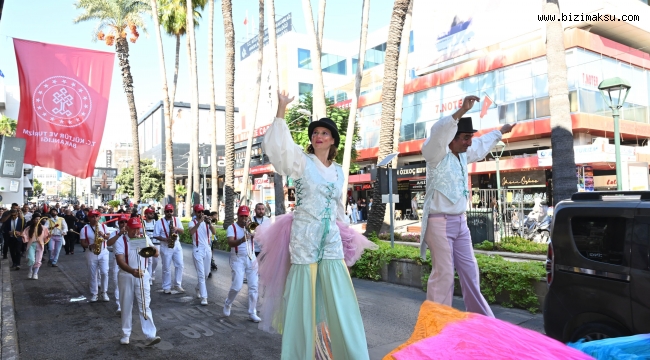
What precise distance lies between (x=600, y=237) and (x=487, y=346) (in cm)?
380

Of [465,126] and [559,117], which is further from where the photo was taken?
[559,117]

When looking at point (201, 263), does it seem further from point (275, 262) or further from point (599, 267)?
point (599, 267)

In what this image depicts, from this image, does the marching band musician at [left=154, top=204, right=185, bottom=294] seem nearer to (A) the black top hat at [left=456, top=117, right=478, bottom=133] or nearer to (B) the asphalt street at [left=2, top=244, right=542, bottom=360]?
(B) the asphalt street at [left=2, top=244, right=542, bottom=360]

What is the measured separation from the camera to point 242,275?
8203mm

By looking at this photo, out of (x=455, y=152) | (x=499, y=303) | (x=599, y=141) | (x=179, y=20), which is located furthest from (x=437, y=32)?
(x=455, y=152)

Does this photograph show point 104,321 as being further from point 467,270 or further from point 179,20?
point 179,20

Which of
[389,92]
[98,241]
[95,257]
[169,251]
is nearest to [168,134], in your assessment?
[389,92]

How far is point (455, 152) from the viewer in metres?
4.67

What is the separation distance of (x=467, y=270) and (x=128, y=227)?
4877mm

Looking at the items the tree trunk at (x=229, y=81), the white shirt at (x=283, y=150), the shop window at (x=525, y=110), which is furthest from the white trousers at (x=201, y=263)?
the shop window at (x=525, y=110)

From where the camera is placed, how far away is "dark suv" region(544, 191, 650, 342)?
4.08 m

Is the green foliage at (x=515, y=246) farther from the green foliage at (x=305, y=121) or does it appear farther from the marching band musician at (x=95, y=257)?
the green foliage at (x=305, y=121)

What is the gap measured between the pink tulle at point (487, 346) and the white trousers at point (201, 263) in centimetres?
837

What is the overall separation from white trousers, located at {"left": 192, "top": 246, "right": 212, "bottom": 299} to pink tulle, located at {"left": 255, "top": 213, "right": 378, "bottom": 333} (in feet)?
18.2
